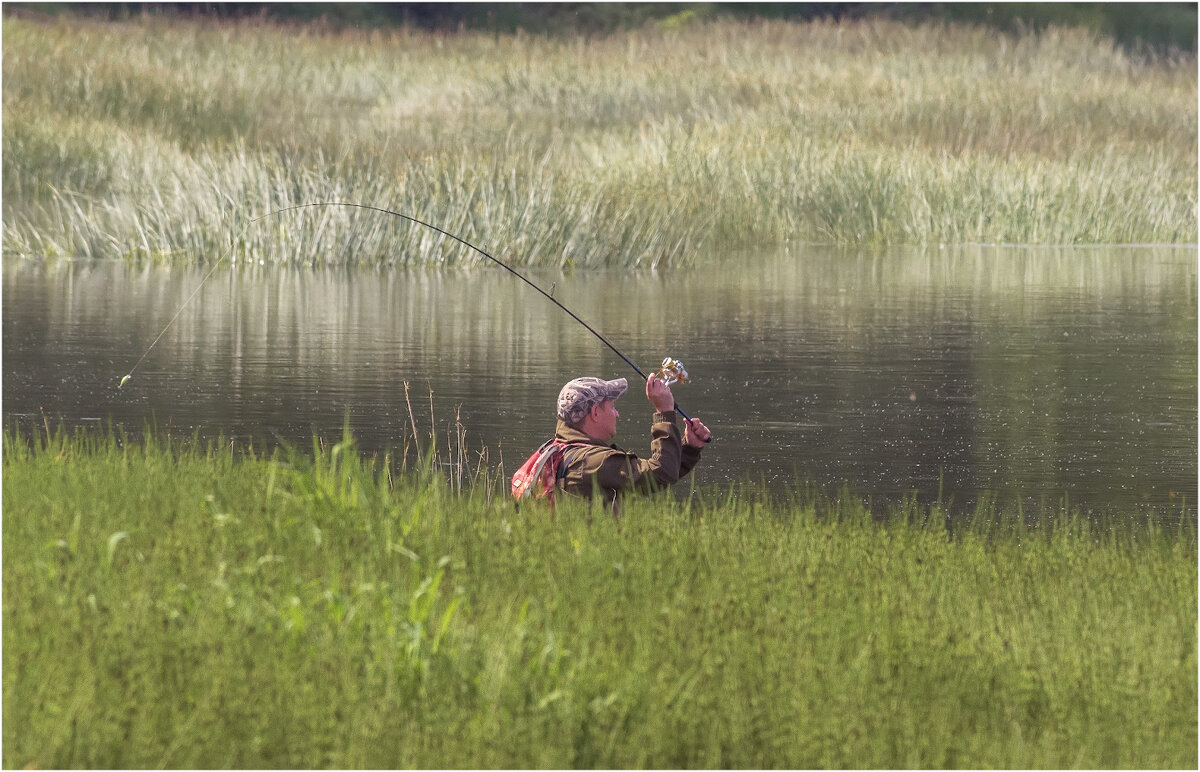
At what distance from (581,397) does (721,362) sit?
794 centimetres

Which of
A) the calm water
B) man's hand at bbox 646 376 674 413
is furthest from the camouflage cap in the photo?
the calm water

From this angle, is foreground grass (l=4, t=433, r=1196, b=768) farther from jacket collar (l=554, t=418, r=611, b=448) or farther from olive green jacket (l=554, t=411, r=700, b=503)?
jacket collar (l=554, t=418, r=611, b=448)

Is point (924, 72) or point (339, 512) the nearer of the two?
point (339, 512)

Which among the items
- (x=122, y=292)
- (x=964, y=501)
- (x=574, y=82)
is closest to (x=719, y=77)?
(x=574, y=82)

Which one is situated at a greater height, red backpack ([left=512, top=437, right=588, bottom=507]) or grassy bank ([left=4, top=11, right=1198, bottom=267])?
grassy bank ([left=4, top=11, right=1198, bottom=267])

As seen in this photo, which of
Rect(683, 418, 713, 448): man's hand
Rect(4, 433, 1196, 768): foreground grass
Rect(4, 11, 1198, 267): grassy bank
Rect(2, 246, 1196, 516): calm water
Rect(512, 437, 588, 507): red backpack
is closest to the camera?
Rect(4, 433, 1196, 768): foreground grass

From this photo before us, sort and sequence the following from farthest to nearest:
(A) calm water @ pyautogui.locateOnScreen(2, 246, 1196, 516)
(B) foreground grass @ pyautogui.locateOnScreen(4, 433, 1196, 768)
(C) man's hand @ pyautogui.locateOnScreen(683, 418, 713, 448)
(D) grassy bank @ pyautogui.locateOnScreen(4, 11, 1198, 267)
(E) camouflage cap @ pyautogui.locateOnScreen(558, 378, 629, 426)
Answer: (D) grassy bank @ pyautogui.locateOnScreen(4, 11, 1198, 267) → (A) calm water @ pyautogui.locateOnScreen(2, 246, 1196, 516) → (C) man's hand @ pyautogui.locateOnScreen(683, 418, 713, 448) → (E) camouflage cap @ pyautogui.locateOnScreen(558, 378, 629, 426) → (B) foreground grass @ pyautogui.locateOnScreen(4, 433, 1196, 768)

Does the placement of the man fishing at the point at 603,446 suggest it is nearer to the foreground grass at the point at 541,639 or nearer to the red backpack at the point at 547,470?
the red backpack at the point at 547,470

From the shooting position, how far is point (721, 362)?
1577 centimetres

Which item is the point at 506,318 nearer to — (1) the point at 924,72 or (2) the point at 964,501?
(2) the point at 964,501

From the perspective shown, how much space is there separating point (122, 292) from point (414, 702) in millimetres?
15704

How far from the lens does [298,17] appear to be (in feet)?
216

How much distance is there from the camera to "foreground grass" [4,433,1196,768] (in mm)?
5488

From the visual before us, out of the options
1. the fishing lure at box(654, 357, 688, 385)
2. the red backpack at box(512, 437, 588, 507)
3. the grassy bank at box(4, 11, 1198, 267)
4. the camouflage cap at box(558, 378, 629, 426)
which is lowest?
the red backpack at box(512, 437, 588, 507)
